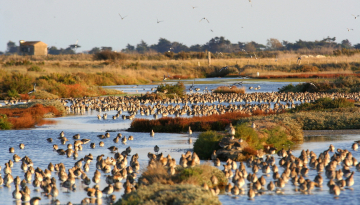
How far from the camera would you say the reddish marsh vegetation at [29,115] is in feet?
85.3

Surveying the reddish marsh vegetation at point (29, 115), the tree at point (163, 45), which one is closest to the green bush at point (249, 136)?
the reddish marsh vegetation at point (29, 115)

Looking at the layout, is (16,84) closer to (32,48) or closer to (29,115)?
(29,115)

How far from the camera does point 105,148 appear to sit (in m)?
18.8

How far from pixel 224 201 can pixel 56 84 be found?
134 feet

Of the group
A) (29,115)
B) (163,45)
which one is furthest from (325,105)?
(163,45)

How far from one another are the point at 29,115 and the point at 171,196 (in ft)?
70.2

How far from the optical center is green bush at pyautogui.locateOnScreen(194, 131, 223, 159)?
1606cm

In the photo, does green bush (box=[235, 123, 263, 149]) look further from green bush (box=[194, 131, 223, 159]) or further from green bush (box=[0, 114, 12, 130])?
green bush (box=[0, 114, 12, 130])

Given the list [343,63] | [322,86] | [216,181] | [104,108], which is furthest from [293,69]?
[216,181]

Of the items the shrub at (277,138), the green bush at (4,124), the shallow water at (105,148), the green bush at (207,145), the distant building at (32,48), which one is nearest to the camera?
the shallow water at (105,148)

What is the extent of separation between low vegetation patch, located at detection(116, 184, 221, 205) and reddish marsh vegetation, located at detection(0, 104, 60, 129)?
18.0 meters

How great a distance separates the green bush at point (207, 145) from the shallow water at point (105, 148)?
2.57 feet

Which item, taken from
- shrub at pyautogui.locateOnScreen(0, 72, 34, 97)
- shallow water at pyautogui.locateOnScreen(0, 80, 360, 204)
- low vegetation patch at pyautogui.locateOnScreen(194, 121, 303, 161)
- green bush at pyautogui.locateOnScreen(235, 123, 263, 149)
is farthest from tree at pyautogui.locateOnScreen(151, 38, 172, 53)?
green bush at pyautogui.locateOnScreen(235, 123, 263, 149)

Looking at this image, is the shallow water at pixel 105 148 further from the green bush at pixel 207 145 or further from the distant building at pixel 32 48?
the distant building at pixel 32 48
